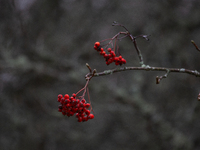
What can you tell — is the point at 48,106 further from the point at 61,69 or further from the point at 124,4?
the point at 124,4

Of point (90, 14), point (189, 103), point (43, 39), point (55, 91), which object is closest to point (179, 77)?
point (189, 103)

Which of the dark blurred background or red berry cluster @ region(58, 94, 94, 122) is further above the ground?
the dark blurred background

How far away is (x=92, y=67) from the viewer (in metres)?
4.22

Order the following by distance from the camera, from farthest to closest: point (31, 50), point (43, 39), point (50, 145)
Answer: point (50, 145) → point (43, 39) → point (31, 50)

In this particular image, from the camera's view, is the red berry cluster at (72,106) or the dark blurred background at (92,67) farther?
the dark blurred background at (92,67)

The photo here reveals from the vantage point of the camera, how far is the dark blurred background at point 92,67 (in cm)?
389

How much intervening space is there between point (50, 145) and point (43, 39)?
2284 millimetres

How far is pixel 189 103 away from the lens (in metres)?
4.03

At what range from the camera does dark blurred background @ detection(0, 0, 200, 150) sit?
3887 mm

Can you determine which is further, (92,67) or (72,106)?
(92,67)

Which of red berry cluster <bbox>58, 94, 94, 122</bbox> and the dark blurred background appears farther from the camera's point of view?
the dark blurred background

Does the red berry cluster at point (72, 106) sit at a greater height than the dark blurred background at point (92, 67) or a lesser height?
lesser

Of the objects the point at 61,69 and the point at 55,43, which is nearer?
the point at 61,69

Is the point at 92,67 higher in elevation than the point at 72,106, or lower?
higher
